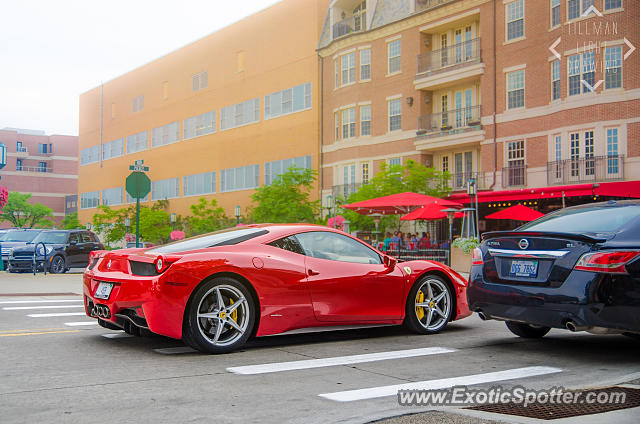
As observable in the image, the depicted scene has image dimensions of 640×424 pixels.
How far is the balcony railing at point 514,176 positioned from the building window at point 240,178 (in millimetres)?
18916

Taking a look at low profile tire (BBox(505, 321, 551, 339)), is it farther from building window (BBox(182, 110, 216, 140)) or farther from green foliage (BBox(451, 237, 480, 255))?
building window (BBox(182, 110, 216, 140))

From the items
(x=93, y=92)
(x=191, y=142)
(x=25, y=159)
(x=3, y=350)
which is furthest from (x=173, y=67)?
(x=25, y=159)

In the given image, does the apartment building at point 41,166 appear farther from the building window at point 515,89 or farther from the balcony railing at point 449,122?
the building window at point 515,89

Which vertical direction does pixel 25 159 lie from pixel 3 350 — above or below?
above

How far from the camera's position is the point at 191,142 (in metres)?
51.8

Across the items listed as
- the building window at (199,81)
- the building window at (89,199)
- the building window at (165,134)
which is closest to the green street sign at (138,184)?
the building window at (199,81)

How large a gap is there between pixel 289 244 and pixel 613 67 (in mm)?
22983

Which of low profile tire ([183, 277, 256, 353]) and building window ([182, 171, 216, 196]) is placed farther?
building window ([182, 171, 216, 196])

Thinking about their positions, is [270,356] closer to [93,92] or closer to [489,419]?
[489,419]

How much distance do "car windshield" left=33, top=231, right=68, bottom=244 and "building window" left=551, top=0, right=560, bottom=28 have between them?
832 inches

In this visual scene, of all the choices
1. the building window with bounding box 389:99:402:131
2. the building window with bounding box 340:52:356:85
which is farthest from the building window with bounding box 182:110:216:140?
the building window with bounding box 389:99:402:131

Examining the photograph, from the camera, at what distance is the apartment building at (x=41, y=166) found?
98.5 meters

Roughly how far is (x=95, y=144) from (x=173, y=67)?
54.0 ft

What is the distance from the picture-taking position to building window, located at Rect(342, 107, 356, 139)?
1495 inches
